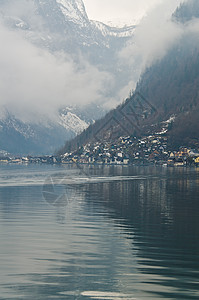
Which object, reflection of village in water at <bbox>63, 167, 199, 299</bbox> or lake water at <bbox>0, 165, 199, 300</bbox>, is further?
reflection of village in water at <bbox>63, 167, 199, 299</bbox>

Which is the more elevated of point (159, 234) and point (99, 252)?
point (159, 234)

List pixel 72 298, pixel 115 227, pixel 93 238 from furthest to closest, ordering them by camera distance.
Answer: pixel 115 227
pixel 93 238
pixel 72 298

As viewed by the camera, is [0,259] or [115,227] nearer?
[0,259]

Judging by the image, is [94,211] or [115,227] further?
[94,211]

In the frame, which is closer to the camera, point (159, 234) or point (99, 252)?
point (99, 252)

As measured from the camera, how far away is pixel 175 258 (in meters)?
47.8

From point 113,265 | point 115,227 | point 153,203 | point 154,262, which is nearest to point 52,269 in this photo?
point 113,265

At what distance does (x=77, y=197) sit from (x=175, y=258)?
220ft

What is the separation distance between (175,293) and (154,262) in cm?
903

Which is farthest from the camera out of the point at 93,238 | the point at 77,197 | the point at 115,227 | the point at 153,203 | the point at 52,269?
the point at 77,197

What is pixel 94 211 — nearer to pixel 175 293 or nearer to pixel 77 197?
pixel 77 197

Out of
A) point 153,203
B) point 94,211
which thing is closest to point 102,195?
point 153,203

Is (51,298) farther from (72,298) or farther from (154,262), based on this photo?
(154,262)

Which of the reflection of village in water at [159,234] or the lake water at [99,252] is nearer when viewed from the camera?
the lake water at [99,252]
